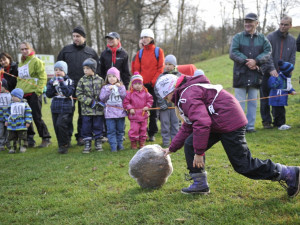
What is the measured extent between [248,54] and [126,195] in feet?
16.0

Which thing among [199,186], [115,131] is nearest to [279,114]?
[115,131]

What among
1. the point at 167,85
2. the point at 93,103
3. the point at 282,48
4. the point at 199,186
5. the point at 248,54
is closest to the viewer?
the point at 167,85

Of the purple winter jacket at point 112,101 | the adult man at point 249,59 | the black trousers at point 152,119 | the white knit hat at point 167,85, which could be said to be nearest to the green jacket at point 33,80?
the purple winter jacket at point 112,101

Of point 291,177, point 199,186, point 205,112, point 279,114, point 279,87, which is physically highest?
point 279,87

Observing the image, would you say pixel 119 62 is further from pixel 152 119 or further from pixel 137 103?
pixel 152 119

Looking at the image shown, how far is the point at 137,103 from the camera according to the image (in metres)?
6.40

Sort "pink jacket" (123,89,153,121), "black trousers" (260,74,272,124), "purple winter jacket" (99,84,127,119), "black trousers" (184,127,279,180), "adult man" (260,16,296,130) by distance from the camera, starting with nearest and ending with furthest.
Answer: "black trousers" (184,127,279,180), "purple winter jacket" (99,84,127,119), "pink jacket" (123,89,153,121), "adult man" (260,16,296,130), "black trousers" (260,74,272,124)

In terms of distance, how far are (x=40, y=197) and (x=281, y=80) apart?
20.3ft

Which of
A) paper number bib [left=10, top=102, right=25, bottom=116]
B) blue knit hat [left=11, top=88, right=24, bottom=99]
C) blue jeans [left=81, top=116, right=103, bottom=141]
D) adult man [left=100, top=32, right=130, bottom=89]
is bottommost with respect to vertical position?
blue jeans [left=81, top=116, right=103, bottom=141]

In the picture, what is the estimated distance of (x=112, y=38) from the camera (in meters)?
6.79

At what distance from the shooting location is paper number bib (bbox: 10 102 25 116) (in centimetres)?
671

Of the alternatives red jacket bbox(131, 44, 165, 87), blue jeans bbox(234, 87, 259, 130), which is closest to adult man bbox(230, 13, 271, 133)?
blue jeans bbox(234, 87, 259, 130)

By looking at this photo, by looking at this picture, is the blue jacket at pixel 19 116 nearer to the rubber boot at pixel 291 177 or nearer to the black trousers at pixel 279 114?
the rubber boot at pixel 291 177

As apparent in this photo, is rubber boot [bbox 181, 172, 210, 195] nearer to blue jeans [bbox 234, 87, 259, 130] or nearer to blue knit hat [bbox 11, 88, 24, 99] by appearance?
blue jeans [bbox 234, 87, 259, 130]
